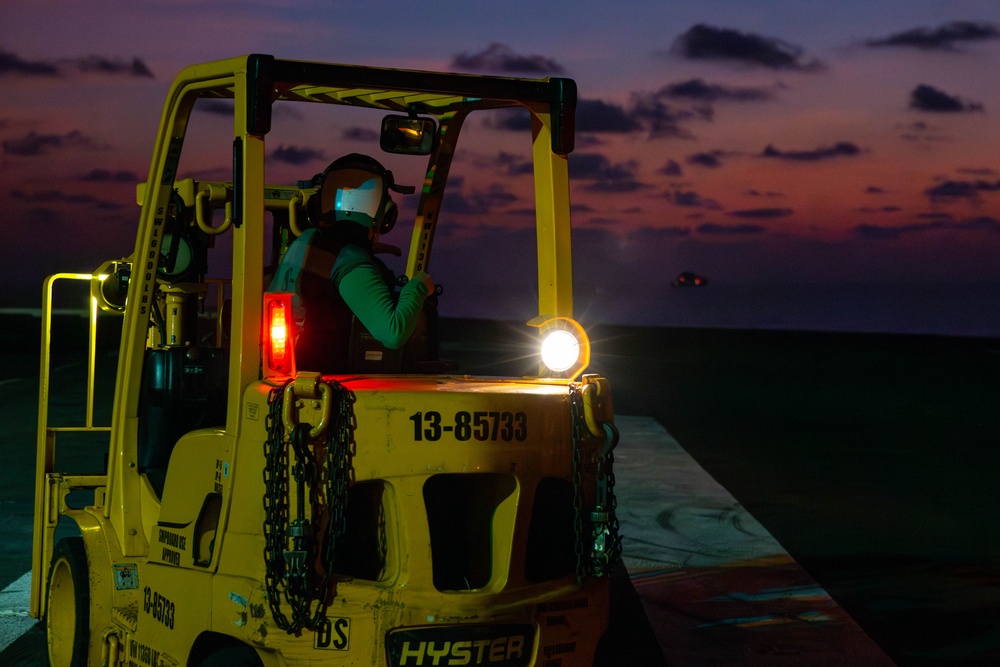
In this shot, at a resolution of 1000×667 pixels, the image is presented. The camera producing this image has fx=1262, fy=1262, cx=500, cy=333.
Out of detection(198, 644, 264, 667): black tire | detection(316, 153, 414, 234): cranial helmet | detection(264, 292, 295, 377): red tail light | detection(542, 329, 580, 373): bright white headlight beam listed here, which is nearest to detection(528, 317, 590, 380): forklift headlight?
detection(542, 329, 580, 373): bright white headlight beam

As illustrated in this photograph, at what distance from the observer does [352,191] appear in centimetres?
478

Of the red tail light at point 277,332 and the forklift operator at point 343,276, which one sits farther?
the forklift operator at point 343,276

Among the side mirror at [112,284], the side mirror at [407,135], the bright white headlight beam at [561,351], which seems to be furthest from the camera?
the side mirror at [112,284]

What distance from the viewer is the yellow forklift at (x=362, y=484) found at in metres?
3.97

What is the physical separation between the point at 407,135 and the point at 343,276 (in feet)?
3.44

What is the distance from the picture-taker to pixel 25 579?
26.0ft

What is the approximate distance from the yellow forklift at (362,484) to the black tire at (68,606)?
0.27 meters

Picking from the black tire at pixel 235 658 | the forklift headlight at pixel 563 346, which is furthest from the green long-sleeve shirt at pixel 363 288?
the black tire at pixel 235 658

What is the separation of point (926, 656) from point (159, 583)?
422 centimetres

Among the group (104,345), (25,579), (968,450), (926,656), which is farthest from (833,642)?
(104,345)

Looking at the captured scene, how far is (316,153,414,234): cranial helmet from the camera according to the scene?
4770 millimetres

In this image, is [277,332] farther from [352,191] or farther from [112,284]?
[112,284]

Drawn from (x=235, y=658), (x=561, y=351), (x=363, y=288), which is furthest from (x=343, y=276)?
(x=235, y=658)

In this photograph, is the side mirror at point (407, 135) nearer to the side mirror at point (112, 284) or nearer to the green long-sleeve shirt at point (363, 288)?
the green long-sleeve shirt at point (363, 288)
